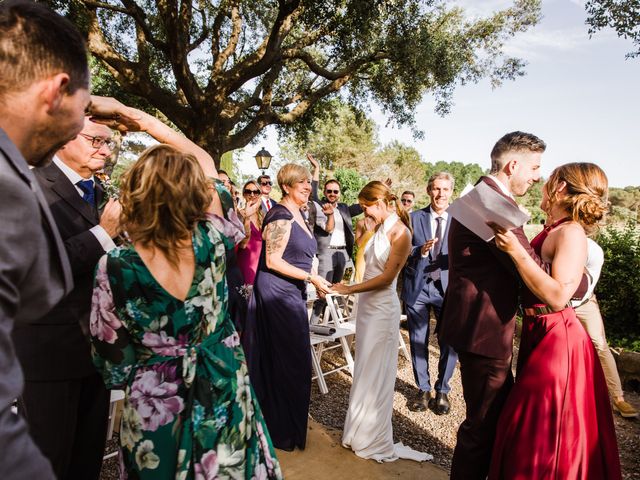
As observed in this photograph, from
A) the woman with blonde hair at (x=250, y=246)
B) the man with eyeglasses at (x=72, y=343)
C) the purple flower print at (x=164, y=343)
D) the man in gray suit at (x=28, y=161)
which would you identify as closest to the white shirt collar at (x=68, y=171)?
the man with eyeglasses at (x=72, y=343)

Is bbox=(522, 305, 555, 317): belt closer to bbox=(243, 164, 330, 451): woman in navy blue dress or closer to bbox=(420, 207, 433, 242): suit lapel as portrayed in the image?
bbox=(243, 164, 330, 451): woman in navy blue dress

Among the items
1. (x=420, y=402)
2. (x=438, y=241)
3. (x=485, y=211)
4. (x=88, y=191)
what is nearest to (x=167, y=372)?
(x=88, y=191)

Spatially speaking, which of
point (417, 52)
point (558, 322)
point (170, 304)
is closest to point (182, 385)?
point (170, 304)

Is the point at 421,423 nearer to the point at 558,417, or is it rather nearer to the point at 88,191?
the point at 558,417

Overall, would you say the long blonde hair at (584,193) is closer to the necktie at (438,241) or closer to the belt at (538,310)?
the belt at (538,310)

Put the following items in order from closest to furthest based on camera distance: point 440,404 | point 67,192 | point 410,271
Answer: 1. point 67,192
2. point 440,404
3. point 410,271

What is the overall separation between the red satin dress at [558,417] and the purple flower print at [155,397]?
1.88 meters

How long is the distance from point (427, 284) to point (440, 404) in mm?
1387

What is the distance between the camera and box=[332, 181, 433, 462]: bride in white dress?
3682 mm

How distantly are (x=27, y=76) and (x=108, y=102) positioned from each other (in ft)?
3.87

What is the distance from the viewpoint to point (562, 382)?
2469 millimetres

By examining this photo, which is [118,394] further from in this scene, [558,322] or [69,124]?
[558,322]

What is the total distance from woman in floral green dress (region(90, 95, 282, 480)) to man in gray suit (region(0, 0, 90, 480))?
2.48 feet

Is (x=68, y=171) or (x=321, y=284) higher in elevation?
(x=68, y=171)
